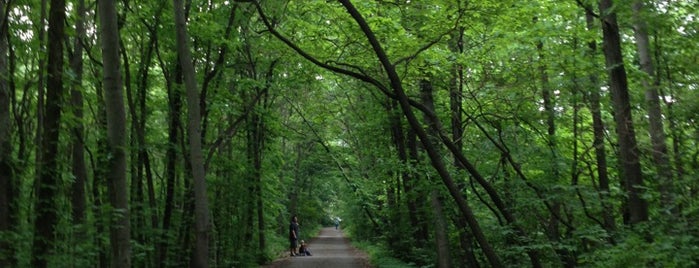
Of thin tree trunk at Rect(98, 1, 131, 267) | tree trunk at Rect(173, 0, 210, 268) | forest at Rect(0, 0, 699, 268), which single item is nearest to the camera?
thin tree trunk at Rect(98, 1, 131, 267)

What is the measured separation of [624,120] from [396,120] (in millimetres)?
9354

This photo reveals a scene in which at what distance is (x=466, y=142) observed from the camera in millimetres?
14656

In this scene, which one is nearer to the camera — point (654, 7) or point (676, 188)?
point (676, 188)

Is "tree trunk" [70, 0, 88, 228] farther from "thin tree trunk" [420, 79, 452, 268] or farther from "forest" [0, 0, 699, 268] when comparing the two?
"thin tree trunk" [420, 79, 452, 268]

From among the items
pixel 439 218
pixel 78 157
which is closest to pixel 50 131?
pixel 78 157

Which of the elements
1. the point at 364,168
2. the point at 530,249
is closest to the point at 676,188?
the point at 530,249

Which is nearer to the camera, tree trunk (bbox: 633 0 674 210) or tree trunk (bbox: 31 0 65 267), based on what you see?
tree trunk (bbox: 31 0 65 267)

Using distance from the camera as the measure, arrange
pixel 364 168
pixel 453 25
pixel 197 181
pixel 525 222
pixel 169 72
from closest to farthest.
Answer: pixel 197 181 < pixel 453 25 < pixel 525 222 < pixel 169 72 < pixel 364 168

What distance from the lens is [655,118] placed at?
8062 millimetres

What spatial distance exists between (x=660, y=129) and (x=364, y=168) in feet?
62.0

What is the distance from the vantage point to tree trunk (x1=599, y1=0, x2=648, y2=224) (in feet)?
25.2

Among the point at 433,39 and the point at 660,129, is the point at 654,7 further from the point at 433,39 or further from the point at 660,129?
the point at 433,39

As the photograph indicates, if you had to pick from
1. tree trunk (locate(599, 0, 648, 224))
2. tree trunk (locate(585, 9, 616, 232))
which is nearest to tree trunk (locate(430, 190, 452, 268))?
tree trunk (locate(585, 9, 616, 232))

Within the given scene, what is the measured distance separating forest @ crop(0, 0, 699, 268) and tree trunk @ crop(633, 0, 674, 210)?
40mm
